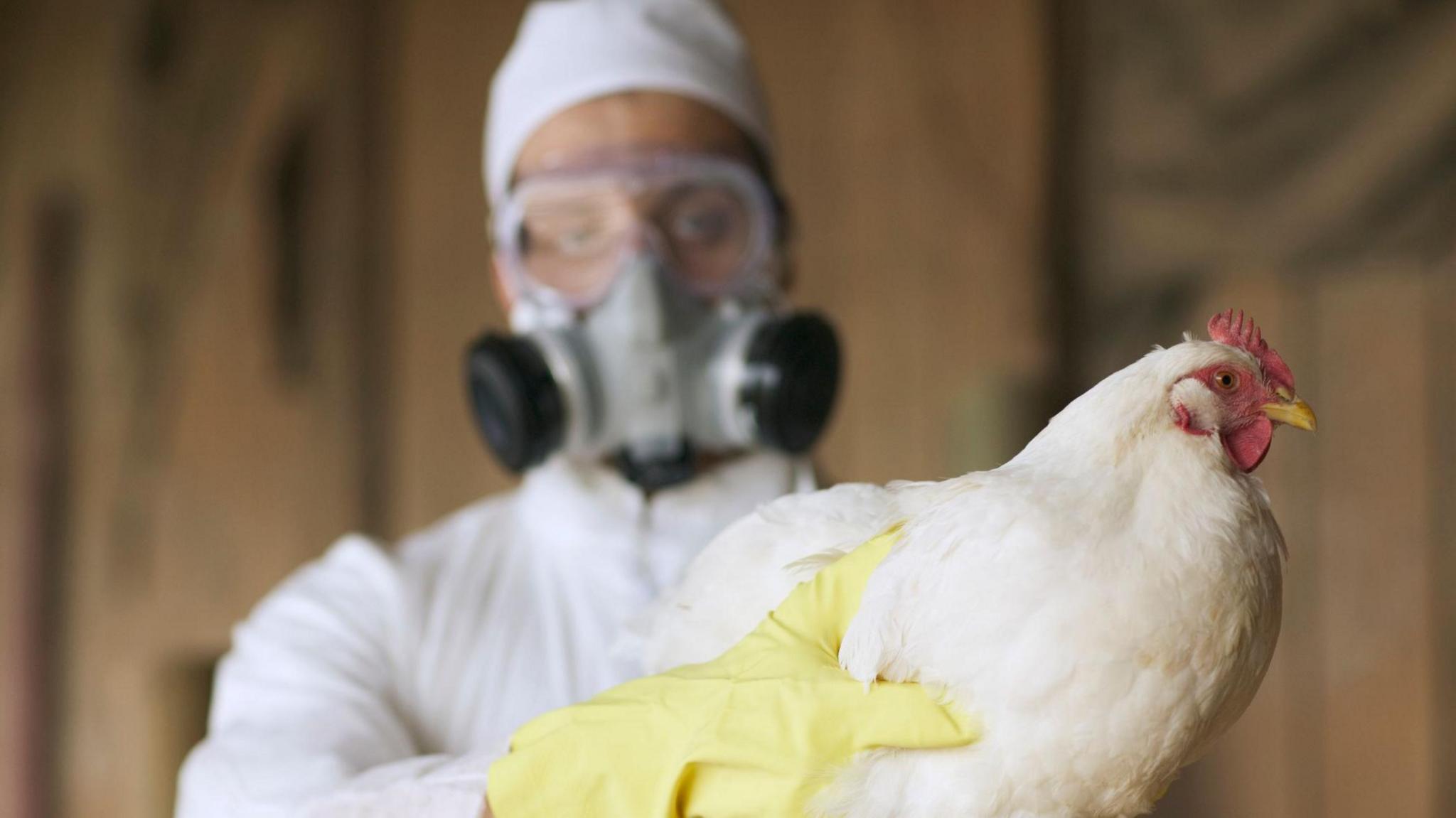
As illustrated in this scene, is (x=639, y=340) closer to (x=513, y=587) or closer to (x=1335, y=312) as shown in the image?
(x=513, y=587)

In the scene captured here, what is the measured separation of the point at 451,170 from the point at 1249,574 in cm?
187

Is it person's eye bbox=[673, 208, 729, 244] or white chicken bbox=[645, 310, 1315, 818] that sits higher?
person's eye bbox=[673, 208, 729, 244]

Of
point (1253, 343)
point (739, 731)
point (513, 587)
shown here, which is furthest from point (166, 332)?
point (1253, 343)

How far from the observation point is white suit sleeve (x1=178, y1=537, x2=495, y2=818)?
0.87 meters

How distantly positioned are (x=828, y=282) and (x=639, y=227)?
878mm

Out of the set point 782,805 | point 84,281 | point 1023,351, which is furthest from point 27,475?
point 782,805

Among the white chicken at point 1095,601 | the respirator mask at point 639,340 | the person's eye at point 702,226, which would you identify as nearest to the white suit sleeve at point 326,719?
the respirator mask at point 639,340

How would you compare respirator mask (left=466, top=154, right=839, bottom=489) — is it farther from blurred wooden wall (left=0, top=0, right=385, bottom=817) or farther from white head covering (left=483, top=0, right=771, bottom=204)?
blurred wooden wall (left=0, top=0, right=385, bottom=817)

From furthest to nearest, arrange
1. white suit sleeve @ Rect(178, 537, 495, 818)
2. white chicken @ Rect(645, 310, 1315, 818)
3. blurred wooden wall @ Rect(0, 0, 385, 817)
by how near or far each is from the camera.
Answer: blurred wooden wall @ Rect(0, 0, 385, 817) < white suit sleeve @ Rect(178, 537, 495, 818) < white chicken @ Rect(645, 310, 1315, 818)

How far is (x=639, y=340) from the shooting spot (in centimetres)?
130

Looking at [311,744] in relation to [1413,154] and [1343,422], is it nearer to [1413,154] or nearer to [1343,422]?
[1343,422]

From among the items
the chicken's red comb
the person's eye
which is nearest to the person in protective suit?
the person's eye

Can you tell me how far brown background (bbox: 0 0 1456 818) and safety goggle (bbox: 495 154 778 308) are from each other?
0.76m

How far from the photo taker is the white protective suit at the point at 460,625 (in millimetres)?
1133
